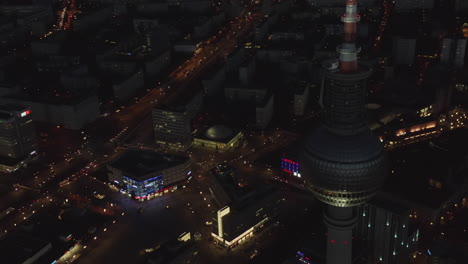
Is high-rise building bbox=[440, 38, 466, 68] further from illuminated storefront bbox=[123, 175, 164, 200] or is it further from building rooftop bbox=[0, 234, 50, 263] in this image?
building rooftop bbox=[0, 234, 50, 263]

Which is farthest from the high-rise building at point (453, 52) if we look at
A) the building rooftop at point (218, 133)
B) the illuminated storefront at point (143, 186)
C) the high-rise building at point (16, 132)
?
the high-rise building at point (16, 132)

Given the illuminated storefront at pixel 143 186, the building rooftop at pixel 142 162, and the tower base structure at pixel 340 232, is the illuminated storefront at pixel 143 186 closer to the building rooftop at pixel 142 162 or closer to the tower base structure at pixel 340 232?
the building rooftop at pixel 142 162

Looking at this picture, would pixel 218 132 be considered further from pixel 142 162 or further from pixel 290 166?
pixel 290 166

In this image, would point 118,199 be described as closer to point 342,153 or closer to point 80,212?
point 80,212

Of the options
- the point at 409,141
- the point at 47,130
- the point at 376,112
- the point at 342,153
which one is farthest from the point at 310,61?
the point at 342,153

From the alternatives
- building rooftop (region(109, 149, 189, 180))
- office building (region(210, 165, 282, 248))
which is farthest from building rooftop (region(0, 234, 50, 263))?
office building (region(210, 165, 282, 248))

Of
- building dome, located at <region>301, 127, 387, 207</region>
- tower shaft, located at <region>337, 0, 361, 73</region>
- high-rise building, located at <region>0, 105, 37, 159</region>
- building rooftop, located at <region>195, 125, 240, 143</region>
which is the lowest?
building rooftop, located at <region>195, 125, 240, 143</region>
